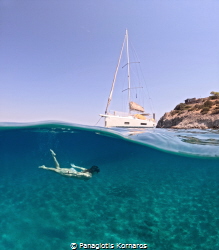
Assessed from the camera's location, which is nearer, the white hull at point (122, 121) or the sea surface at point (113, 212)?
the sea surface at point (113, 212)

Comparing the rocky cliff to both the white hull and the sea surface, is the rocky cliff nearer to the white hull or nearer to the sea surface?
the white hull

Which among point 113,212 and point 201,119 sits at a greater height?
point 201,119

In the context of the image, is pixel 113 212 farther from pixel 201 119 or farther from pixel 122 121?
pixel 201 119

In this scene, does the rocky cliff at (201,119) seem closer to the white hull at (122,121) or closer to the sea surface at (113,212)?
the white hull at (122,121)

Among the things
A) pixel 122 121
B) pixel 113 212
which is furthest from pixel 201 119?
pixel 113 212

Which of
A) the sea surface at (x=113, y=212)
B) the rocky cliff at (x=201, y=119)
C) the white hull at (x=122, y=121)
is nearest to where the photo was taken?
the sea surface at (x=113, y=212)

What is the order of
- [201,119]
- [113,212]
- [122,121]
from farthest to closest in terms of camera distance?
1. [201,119]
2. [122,121]
3. [113,212]

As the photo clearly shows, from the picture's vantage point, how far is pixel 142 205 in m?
8.66

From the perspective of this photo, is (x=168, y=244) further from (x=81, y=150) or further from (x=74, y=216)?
(x=81, y=150)

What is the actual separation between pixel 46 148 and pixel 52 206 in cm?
1333

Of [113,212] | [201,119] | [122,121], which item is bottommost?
[113,212]

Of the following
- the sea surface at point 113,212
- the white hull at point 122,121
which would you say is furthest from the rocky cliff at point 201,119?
the sea surface at point 113,212

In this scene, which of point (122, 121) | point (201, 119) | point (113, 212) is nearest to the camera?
point (113, 212)

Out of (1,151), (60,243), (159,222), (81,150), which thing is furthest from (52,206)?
(1,151)
